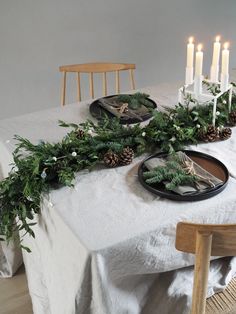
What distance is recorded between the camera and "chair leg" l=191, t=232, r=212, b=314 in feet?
2.47

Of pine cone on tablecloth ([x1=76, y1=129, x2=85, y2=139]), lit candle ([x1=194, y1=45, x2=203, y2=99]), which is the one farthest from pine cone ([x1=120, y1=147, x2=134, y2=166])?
lit candle ([x1=194, y1=45, x2=203, y2=99])

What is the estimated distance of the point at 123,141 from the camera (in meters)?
1.20

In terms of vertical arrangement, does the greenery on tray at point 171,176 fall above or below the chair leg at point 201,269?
above

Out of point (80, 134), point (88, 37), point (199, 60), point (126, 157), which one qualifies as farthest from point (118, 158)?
point (88, 37)

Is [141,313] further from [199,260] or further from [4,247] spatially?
[4,247]

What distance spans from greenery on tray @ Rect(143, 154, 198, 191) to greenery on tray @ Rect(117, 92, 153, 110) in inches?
18.0

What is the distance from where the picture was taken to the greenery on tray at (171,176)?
1013 mm

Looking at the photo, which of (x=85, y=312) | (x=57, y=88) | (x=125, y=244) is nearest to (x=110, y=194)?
(x=125, y=244)

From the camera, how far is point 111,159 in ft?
3.70

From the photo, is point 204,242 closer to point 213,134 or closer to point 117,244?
point 117,244

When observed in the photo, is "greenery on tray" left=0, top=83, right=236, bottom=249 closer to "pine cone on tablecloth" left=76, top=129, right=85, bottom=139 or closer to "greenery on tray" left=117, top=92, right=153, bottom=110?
"pine cone on tablecloth" left=76, top=129, right=85, bottom=139

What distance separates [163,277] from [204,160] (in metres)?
0.36

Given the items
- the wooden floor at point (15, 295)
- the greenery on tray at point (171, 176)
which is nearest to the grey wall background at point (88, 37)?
the wooden floor at point (15, 295)

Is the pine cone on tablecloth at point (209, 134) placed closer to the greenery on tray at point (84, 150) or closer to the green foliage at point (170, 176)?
the greenery on tray at point (84, 150)
